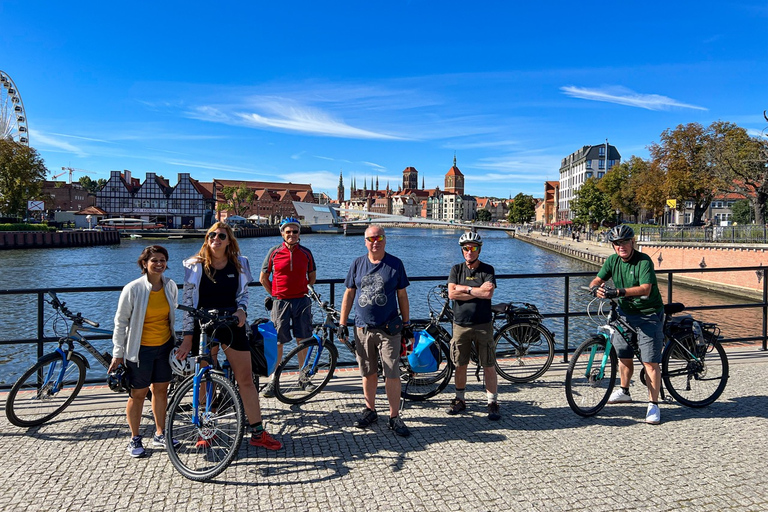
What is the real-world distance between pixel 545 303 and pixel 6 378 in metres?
20.0

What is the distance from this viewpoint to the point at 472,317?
16.3 feet

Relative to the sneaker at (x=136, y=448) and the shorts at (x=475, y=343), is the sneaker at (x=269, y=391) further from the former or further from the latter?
the shorts at (x=475, y=343)

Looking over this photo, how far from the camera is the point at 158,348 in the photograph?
4.11 m

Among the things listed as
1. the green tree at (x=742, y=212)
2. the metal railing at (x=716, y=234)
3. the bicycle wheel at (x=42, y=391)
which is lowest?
the bicycle wheel at (x=42, y=391)

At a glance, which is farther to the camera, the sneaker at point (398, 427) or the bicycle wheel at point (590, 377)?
the bicycle wheel at point (590, 377)

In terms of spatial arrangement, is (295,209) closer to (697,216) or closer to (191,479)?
(697,216)

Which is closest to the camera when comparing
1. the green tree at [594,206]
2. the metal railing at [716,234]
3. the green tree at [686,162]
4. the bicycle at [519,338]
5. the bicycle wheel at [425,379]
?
the bicycle wheel at [425,379]

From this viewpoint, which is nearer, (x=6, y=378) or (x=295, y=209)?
(x=6, y=378)

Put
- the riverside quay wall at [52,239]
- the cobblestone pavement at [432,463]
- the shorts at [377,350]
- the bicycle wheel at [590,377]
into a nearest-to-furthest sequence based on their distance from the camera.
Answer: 1. the cobblestone pavement at [432,463]
2. the shorts at [377,350]
3. the bicycle wheel at [590,377]
4. the riverside quay wall at [52,239]

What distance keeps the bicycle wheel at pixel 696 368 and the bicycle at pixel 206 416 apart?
3.94m

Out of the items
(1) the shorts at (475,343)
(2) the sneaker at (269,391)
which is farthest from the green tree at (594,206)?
(2) the sneaker at (269,391)

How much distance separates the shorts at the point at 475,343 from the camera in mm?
4969

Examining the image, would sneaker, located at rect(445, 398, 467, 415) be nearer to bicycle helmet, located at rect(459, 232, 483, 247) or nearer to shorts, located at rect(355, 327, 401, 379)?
shorts, located at rect(355, 327, 401, 379)

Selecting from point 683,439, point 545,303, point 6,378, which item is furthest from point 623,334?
point 545,303
